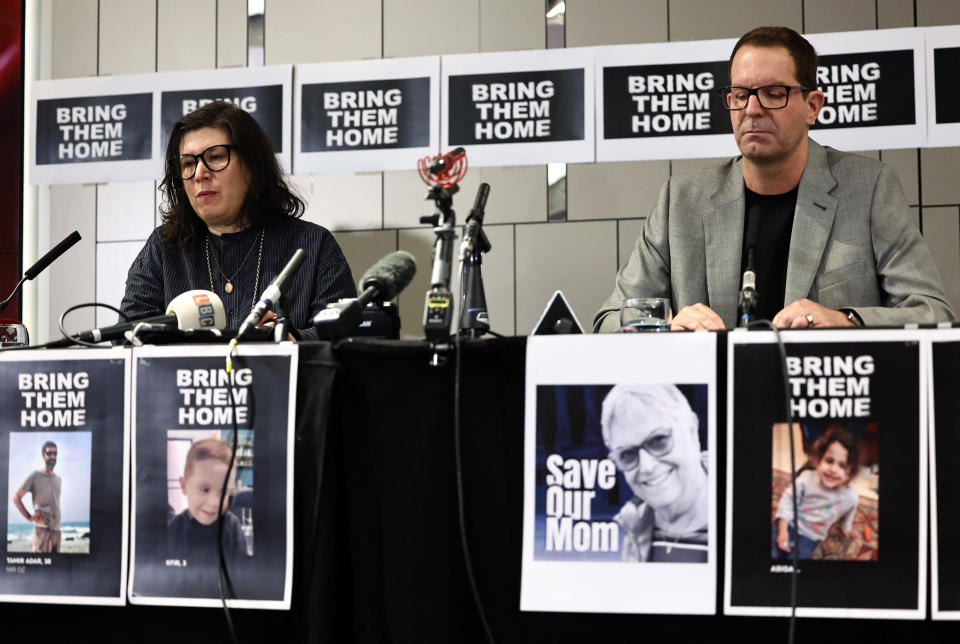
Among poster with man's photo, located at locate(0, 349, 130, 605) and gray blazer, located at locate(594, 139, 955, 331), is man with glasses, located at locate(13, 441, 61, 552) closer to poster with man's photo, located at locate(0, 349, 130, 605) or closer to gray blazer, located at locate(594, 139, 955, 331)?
poster with man's photo, located at locate(0, 349, 130, 605)

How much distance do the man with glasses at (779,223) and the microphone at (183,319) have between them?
0.76 meters

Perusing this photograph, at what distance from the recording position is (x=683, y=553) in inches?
46.9

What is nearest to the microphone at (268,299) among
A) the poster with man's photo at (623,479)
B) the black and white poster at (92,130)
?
the poster with man's photo at (623,479)

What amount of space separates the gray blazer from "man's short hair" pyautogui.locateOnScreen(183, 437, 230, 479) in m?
0.83

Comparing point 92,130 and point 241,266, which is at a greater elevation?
point 92,130

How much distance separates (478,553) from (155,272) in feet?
4.47

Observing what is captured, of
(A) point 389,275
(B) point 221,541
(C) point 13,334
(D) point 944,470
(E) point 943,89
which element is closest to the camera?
(D) point 944,470

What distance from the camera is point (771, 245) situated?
2.09 m

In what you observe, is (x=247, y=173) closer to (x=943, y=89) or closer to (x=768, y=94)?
(x=768, y=94)

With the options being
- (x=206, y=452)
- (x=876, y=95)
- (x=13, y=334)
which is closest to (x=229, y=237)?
(x=13, y=334)

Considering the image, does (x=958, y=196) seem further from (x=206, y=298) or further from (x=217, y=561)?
(x=217, y=561)

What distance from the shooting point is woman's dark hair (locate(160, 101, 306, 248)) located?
2.31 metres

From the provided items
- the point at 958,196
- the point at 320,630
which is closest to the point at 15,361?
the point at 320,630

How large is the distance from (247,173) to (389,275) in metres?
0.84
